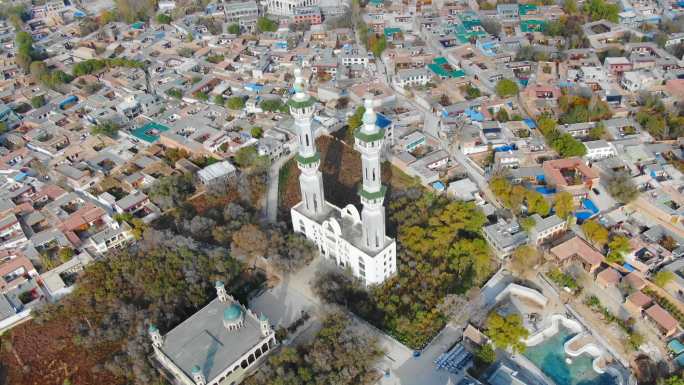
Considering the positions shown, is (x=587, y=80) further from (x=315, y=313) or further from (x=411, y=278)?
(x=315, y=313)

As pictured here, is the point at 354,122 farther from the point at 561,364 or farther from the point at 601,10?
the point at 601,10

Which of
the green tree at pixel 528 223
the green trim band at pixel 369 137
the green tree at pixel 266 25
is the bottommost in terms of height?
the green tree at pixel 528 223

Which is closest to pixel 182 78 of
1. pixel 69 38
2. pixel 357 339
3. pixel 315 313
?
pixel 69 38

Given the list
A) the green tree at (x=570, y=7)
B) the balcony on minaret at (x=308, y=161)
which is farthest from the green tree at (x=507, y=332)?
the green tree at (x=570, y=7)

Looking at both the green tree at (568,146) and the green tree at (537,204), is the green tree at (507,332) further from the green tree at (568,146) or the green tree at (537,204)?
the green tree at (568,146)

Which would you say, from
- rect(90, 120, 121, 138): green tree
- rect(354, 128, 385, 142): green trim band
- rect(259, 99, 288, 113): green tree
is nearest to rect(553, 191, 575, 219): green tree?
rect(354, 128, 385, 142): green trim band

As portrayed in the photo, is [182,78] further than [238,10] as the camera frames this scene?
No
